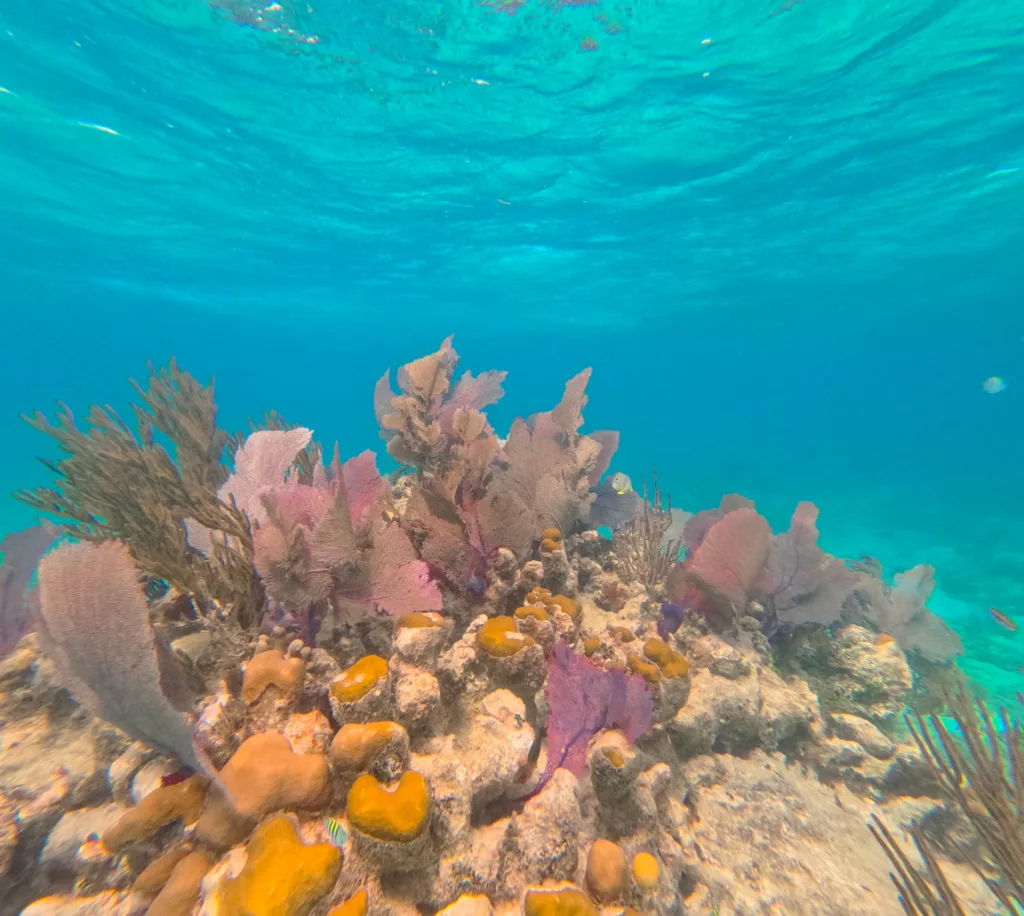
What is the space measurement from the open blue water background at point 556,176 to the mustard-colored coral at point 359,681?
6.66 m

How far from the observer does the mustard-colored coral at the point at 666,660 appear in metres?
2.65

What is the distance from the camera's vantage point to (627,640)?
2.99m

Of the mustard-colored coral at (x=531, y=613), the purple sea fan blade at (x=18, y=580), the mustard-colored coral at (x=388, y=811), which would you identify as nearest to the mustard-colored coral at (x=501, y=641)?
the mustard-colored coral at (x=531, y=613)

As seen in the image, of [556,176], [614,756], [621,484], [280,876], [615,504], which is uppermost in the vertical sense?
[556,176]

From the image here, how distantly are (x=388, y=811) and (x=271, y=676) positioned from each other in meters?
0.80

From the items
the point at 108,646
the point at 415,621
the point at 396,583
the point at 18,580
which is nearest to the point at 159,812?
the point at 108,646

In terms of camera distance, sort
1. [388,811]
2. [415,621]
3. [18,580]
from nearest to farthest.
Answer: [388,811]
[415,621]
[18,580]

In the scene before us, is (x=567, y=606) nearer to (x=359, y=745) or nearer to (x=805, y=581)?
(x=359, y=745)

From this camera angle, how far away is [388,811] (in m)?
1.54

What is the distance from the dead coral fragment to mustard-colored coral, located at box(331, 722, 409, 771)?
1094 mm

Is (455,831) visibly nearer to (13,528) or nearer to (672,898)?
(672,898)

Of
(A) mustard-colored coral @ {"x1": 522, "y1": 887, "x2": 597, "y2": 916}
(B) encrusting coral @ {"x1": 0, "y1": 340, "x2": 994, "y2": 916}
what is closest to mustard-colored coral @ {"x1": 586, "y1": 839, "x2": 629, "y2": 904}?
(B) encrusting coral @ {"x1": 0, "y1": 340, "x2": 994, "y2": 916}

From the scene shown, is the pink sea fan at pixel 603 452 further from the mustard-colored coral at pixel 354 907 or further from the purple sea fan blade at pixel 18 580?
the purple sea fan blade at pixel 18 580

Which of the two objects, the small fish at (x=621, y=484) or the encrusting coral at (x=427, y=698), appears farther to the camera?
the small fish at (x=621, y=484)
